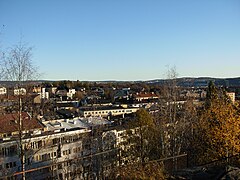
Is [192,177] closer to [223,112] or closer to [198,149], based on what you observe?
[223,112]

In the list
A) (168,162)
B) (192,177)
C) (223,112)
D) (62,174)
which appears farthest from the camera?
(62,174)

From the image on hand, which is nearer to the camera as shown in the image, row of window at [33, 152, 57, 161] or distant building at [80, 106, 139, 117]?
row of window at [33, 152, 57, 161]

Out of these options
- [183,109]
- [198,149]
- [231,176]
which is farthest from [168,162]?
[183,109]

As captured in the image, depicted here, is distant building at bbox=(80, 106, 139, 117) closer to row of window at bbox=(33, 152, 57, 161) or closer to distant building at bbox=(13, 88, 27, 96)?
row of window at bbox=(33, 152, 57, 161)

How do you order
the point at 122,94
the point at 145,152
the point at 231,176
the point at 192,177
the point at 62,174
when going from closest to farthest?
the point at 231,176 < the point at 192,177 < the point at 62,174 < the point at 145,152 < the point at 122,94

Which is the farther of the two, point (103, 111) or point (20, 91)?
point (103, 111)

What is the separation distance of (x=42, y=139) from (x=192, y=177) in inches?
475

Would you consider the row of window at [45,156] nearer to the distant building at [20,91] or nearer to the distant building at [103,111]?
the distant building at [20,91]

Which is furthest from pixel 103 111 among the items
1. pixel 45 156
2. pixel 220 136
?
pixel 220 136

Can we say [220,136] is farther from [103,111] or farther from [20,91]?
[103,111]

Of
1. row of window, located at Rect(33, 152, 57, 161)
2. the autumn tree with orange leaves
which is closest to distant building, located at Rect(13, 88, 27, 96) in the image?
the autumn tree with orange leaves

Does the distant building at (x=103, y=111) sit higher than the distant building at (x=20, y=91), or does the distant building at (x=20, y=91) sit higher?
the distant building at (x=20, y=91)

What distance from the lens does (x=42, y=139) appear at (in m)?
16.0

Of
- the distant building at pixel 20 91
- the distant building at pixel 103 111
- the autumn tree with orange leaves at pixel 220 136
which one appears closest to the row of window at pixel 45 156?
the autumn tree with orange leaves at pixel 220 136
